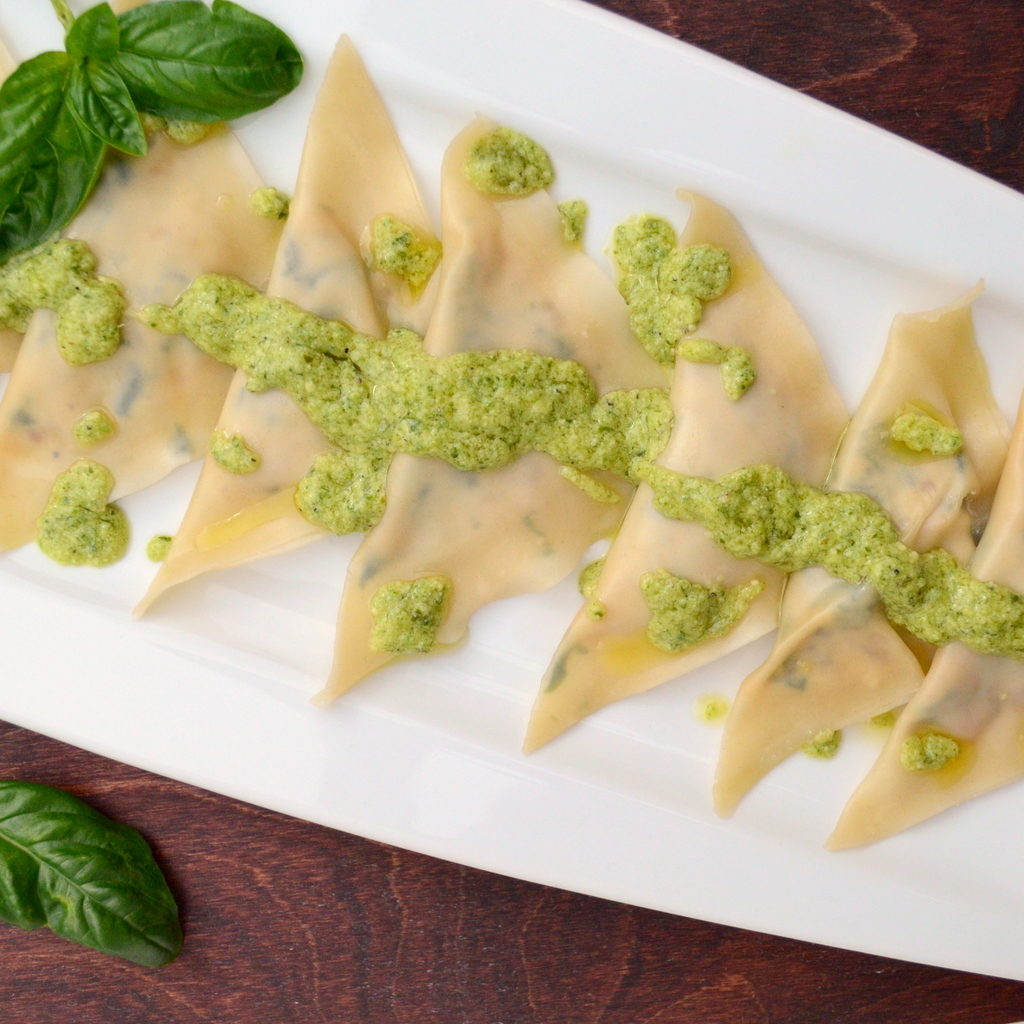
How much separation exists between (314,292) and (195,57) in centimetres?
56

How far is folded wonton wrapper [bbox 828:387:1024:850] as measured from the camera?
223 centimetres

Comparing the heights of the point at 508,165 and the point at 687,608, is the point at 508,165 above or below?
above

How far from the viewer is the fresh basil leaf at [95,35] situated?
1935 millimetres

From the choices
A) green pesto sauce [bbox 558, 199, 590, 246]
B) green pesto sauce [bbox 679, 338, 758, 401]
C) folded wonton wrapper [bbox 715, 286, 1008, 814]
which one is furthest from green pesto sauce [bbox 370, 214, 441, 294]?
folded wonton wrapper [bbox 715, 286, 1008, 814]

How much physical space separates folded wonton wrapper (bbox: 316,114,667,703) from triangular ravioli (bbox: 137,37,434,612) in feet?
0.50

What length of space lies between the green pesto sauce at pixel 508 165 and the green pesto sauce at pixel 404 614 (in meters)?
1.00

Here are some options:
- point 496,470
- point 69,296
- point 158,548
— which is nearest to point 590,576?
point 496,470

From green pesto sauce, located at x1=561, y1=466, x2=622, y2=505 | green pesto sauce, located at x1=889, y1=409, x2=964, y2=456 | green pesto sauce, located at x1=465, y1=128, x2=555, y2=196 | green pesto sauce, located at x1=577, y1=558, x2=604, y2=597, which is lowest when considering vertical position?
green pesto sauce, located at x1=577, y1=558, x2=604, y2=597

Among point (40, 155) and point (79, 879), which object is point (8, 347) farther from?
point (79, 879)

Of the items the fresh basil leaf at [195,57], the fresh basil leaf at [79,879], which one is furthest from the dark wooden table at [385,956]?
the fresh basil leaf at [195,57]

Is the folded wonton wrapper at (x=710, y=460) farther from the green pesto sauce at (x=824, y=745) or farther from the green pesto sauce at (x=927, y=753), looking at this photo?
the green pesto sauce at (x=927, y=753)

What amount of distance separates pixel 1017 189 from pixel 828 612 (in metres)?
1.28

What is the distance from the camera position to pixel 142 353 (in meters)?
2.22

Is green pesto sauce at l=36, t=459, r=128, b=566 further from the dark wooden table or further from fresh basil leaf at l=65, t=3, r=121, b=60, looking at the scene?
fresh basil leaf at l=65, t=3, r=121, b=60
